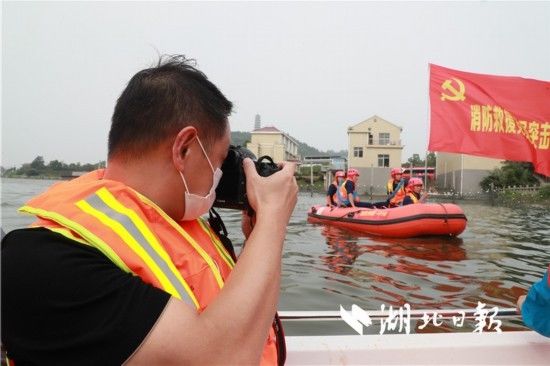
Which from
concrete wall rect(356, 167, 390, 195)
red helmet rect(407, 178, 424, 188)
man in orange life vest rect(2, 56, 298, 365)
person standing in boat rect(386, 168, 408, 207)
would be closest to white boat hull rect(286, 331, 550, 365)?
man in orange life vest rect(2, 56, 298, 365)

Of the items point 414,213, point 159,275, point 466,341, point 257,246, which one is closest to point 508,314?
point 466,341

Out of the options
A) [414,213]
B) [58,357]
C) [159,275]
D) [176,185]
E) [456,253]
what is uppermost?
[176,185]

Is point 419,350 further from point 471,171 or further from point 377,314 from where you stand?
point 471,171

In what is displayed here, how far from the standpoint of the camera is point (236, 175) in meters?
1.17

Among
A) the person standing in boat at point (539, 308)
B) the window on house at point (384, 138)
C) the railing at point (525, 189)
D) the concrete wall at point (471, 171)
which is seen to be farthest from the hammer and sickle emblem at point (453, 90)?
the window on house at point (384, 138)

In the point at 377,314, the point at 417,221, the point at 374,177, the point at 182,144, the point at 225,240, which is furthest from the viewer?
the point at 374,177

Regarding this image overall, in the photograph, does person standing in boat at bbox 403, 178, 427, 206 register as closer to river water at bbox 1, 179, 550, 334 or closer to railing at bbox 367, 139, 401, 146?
river water at bbox 1, 179, 550, 334

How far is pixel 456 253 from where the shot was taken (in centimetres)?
768

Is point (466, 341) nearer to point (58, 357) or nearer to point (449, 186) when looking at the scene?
point (58, 357)

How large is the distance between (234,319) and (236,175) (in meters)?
0.47

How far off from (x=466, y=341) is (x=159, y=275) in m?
1.38

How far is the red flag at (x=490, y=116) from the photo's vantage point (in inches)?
214

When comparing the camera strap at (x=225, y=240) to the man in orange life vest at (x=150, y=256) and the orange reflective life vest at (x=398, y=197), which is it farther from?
the orange reflective life vest at (x=398, y=197)

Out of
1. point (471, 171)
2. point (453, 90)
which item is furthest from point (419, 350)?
point (471, 171)
